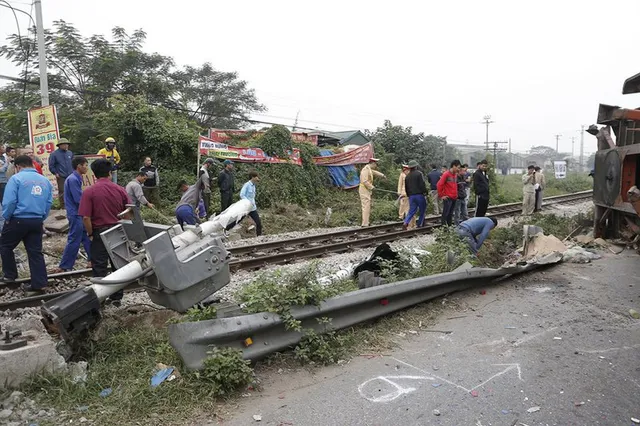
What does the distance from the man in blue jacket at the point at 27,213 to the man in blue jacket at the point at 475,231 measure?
20.0 feet

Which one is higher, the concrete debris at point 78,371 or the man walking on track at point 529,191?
the man walking on track at point 529,191

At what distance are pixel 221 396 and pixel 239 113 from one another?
33.7 meters

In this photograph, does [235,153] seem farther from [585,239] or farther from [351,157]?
[585,239]

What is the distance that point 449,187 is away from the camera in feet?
36.4

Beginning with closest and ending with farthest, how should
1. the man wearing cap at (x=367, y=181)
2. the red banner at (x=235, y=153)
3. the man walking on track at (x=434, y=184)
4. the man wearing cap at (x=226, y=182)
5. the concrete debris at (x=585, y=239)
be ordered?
the concrete debris at (x=585, y=239) < the man wearing cap at (x=367, y=181) < the man wearing cap at (x=226, y=182) < the man walking on track at (x=434, y=184) < the red banner at (x=235, y=153)

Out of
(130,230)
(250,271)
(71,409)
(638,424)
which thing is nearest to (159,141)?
(250,271)

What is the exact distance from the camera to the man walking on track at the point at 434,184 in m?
15.5

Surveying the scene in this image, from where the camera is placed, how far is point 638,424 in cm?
285

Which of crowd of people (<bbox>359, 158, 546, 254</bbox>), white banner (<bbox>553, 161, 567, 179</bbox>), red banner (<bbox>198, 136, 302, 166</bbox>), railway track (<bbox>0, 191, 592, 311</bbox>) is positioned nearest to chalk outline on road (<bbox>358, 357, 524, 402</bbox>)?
railway track (<bbox>0, 191, 592, 311</bbox>)

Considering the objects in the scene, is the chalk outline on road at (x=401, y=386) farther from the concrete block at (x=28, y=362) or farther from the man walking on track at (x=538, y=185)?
the man walking on track at (x=538, y=185)

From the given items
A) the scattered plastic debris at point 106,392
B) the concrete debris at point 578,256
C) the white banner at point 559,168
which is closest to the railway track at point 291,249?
the scattered plastic debris at point 106,392

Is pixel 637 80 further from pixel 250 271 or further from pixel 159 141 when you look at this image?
pixel 159 141

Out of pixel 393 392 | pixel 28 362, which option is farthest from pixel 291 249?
pixel 28 362

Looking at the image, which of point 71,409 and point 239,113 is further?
point 239,113
